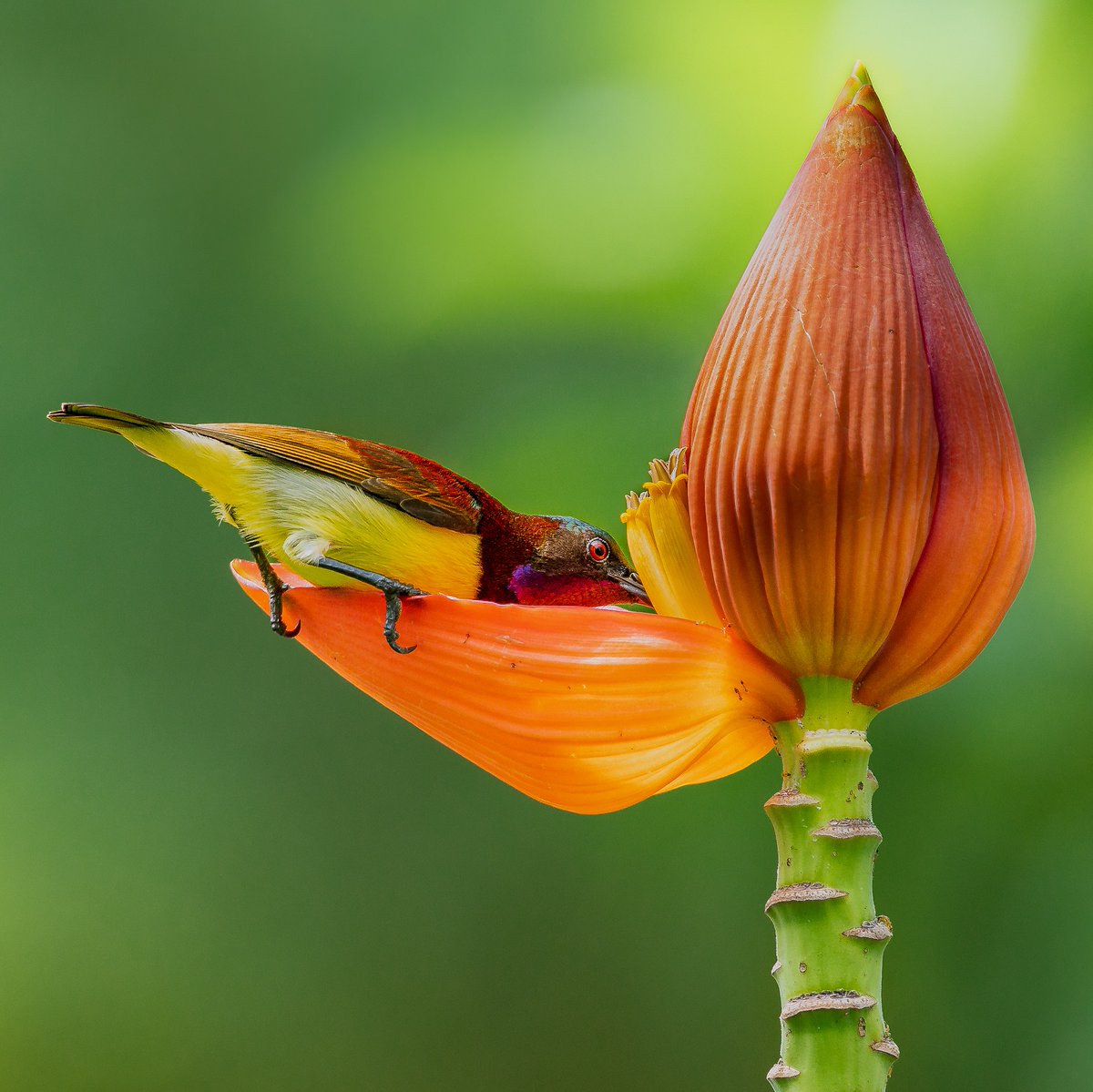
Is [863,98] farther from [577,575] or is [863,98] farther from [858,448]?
[577,575]

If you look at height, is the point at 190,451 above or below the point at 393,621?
above

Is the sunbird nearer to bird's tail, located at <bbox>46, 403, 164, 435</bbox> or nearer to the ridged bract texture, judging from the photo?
bird's tail, located at <bbox>46, 403, 164, 435</bbox>

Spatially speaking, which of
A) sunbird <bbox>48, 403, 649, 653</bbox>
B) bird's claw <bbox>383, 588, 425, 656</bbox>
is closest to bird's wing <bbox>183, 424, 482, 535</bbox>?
sunbird <bbox>48, 403, 649, 653</bbox>

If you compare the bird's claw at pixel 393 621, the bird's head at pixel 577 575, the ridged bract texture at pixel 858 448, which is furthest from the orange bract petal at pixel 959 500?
the bird's head at pixel 577 575

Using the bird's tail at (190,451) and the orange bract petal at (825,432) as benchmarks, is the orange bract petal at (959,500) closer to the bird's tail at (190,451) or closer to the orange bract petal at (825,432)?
the orange bract petal at (825,432)

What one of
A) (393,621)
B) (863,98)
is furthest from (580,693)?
(863,98)

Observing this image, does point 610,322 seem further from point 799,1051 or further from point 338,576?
point 799,1051

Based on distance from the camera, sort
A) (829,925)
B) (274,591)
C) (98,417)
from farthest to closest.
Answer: (98,417)
(274,591)
(829,925)

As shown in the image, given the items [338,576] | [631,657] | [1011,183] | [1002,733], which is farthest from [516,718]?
[1011,183]
